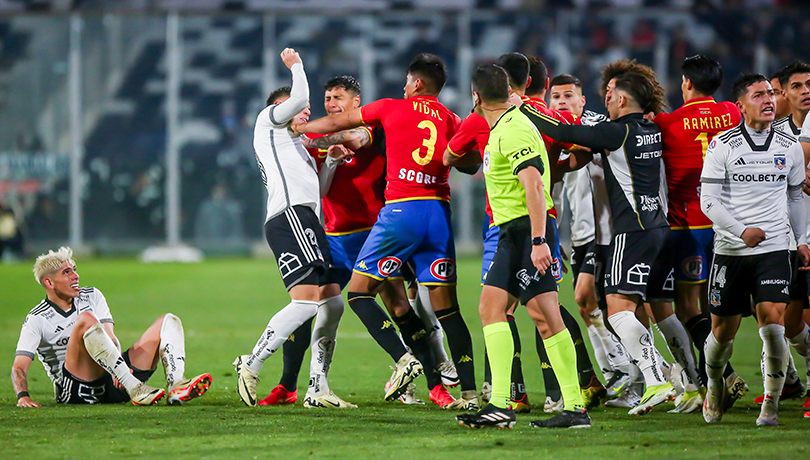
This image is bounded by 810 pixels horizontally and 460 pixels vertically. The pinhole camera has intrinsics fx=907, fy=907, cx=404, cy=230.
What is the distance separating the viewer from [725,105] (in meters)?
6.75

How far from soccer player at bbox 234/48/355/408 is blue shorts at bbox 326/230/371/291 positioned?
0.59 ft

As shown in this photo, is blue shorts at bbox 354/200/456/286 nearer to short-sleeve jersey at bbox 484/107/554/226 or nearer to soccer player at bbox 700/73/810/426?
short-sleeve jersey at bbox 484/107/554/226

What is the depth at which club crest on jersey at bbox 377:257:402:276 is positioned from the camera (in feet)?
21.7

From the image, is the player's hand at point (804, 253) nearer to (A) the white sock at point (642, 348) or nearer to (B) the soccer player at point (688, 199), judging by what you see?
(B) the soccer player at point (688, 199)

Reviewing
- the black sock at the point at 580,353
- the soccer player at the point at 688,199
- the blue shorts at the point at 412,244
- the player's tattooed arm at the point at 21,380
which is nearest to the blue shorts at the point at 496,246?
the blue shorts at the point at 412,244

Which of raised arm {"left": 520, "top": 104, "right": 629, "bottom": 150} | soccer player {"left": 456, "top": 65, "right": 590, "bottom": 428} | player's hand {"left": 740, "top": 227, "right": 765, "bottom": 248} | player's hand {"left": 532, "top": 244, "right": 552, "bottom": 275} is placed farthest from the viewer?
raised arm {"left": 520, "top": 104, "right": 629, "bottom": 150}

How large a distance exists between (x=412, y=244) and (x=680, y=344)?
6.78 feet

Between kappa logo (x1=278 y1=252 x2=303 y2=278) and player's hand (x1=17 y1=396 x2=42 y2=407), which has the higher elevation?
kappa logo (x1=278 y1=252 x2=303 y2=278)

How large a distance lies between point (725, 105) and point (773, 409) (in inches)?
89.9

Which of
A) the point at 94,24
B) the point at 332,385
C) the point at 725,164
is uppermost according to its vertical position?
the point at 94,24

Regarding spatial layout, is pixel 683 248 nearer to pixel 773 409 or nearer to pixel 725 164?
pixel 725 164

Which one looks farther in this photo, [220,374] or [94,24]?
[94,24]

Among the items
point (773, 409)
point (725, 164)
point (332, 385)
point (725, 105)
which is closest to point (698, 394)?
point (773, 409)

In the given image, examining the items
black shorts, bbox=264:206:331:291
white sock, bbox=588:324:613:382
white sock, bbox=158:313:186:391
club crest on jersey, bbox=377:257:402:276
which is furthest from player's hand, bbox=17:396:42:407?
white sock, bbox=588:324:613:382
